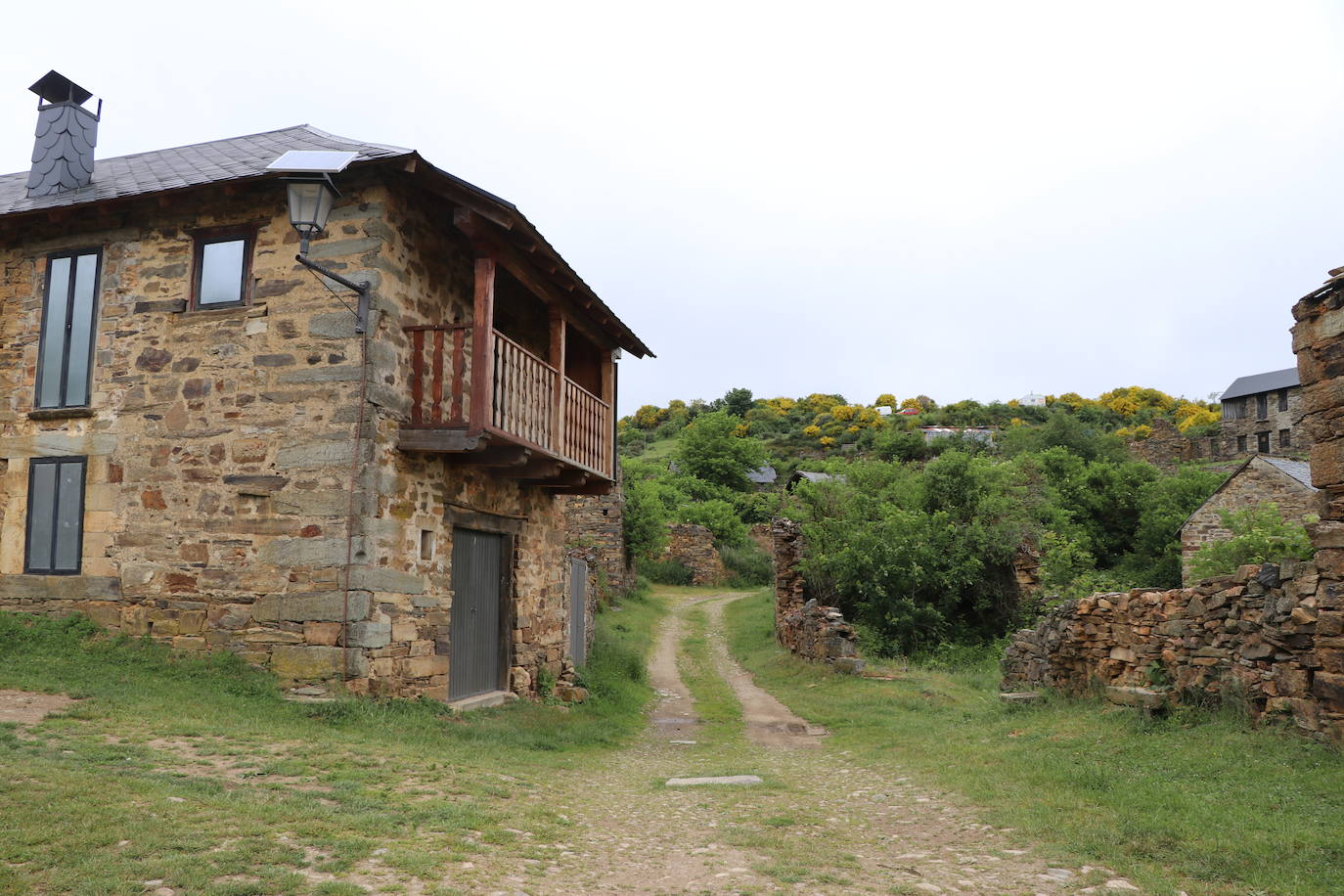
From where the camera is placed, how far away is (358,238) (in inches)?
348

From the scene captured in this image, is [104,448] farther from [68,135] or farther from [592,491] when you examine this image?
[592,491]

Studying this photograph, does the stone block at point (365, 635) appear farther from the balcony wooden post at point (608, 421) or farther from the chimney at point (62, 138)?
the chimney at point (62, 138)

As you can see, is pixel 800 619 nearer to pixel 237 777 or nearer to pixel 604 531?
pixel 604 531

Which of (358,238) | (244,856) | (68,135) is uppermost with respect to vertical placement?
(68,135)

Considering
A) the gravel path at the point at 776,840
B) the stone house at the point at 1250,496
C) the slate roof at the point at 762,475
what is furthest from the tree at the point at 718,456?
the gravel path at the point at 776,840

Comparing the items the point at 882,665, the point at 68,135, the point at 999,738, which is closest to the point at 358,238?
the point at 68,135

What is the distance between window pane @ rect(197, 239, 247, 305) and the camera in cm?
923

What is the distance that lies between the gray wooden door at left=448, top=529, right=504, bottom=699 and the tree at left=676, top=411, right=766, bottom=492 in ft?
120

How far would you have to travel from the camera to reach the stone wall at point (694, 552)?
1303 inches

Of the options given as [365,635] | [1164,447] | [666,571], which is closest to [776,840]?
[365,635]

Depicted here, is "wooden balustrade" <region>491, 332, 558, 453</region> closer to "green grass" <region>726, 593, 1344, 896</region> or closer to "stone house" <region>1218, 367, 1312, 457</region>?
"green grass" <region>726, 593, 1344, 896</region>

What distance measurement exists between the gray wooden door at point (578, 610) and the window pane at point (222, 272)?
658 centimetres

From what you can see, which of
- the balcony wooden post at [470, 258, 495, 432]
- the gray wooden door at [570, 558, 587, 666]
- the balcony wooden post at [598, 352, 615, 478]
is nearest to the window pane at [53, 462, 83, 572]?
the balcony wooden post at [470, 258, 495, 432]

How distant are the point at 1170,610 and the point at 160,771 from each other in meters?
7.94
